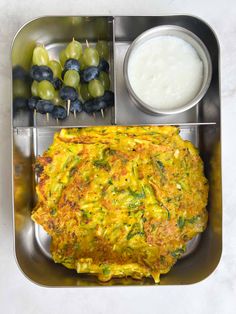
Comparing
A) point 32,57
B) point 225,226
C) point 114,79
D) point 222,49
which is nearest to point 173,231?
point 225,226

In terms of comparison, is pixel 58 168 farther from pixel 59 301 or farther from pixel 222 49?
pixel 222 49

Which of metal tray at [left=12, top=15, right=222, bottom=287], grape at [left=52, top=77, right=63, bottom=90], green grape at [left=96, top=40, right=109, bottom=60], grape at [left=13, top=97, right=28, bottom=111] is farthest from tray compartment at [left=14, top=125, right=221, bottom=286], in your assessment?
green grape at [left=96, top=40, right=109, bottom=60]

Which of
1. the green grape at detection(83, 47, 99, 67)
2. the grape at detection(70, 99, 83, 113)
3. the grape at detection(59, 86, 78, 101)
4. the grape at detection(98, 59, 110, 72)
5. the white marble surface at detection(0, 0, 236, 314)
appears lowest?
the white marble surface at detection(0, 0, 236, 314)

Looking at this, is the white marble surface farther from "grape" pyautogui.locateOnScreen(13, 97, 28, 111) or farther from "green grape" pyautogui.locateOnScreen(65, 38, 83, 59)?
"green grape" pyautogui.locateOnScreen(65, 38, 83, 59)

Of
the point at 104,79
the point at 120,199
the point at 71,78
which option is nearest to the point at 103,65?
the point at 104,79

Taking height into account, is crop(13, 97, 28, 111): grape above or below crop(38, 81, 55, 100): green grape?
below
